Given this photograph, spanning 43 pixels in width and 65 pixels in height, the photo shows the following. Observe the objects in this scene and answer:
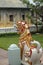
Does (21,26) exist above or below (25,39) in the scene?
A: above

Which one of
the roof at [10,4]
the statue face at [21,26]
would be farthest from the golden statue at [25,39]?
the roof at [10,4]

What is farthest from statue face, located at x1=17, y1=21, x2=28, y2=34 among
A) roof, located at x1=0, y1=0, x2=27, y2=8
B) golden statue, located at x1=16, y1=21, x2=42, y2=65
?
roof, located at x1=0, y1=0, x2=27, y2=8

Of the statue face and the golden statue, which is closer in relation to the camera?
the golden statue

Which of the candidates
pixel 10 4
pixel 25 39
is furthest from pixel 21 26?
pixel 10 4

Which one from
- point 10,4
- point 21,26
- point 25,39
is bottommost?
point 25,39

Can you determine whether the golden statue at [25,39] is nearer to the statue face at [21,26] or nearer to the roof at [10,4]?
the statue face at [21,26]

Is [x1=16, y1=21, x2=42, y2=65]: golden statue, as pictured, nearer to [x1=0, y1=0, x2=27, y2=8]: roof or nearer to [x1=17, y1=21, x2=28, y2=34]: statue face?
[x1=17, y1=21, x2=28, y2=34]: statue face

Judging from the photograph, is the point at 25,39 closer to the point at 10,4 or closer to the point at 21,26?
the point at 21,26

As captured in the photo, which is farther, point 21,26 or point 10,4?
point 10,4

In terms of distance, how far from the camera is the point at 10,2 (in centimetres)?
3569

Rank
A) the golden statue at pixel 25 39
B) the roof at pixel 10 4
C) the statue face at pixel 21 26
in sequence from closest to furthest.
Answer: the golden statue at pixel 25 39 → the statue face at pixel 21 26 → the roof at pixel 10 4

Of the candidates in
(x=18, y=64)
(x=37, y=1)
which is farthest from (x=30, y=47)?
(x=37, y=1)

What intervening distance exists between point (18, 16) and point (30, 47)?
92.2 feet

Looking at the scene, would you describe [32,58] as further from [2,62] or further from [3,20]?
[3,20]
